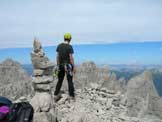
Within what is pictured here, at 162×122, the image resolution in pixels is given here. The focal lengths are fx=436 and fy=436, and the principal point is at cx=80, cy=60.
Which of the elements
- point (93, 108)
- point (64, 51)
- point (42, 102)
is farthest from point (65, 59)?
point (93, 108)

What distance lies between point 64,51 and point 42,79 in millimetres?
2085

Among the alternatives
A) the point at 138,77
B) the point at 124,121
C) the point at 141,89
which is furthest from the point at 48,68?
the point at 138,77

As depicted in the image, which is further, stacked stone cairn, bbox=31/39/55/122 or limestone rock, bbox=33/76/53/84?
limestone rock, bbox=33/76/53/84

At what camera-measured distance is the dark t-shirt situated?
2250cm

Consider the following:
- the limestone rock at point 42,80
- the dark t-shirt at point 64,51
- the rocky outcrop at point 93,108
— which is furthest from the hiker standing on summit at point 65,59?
the limestone rock at point 42,80

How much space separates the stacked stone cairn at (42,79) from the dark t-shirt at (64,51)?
1.21m

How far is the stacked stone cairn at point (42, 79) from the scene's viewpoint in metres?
20.4

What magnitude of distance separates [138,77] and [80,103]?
4416 inches

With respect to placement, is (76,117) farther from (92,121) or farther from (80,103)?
(80,103)

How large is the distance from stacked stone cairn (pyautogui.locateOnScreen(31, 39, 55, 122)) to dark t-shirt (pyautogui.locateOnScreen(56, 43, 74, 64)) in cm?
121

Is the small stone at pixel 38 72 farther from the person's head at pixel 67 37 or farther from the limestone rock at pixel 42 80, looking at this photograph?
the person's head at pixel 67 37

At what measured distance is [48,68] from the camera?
853 inches

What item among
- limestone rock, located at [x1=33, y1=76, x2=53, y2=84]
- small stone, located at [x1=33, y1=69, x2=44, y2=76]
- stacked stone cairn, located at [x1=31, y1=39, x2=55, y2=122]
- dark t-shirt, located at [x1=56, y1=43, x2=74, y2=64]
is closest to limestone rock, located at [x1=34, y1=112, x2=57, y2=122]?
stacked stone cairn, located at [x1=31, y1=39, x2=55, y2=122]

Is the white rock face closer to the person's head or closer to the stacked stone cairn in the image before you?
the stacked stone cairn
